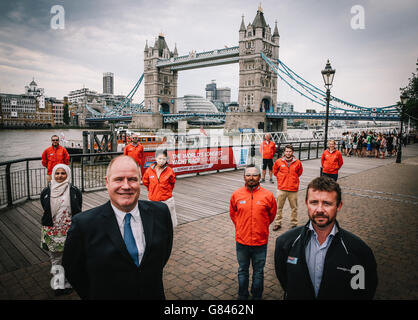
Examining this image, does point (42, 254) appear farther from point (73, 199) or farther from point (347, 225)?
point (347, 225)

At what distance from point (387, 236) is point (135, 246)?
5.83 meters

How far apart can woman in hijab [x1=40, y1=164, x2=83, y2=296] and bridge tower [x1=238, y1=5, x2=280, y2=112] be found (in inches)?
2676

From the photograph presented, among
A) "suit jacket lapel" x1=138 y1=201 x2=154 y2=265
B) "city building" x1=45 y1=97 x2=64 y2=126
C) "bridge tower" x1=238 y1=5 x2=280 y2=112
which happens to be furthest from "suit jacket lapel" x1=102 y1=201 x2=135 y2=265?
"city building" x1=45 y1=97 x2=64 y2=126

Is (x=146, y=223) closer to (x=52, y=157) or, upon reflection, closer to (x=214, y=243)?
(x=214, y=243)

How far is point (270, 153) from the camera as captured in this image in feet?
35.7

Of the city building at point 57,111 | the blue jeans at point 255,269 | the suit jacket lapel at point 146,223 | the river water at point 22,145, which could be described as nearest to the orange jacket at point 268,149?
the blue jeans at point 255,269

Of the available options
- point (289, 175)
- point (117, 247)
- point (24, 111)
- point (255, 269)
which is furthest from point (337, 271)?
point (24, 111)

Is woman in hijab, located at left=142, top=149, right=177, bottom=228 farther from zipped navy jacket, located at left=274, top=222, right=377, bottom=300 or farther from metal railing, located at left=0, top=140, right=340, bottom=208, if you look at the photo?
zipped navy jacket, located at left=274, top=222, right=377, bottom=300

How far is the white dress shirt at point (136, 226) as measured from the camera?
6.31ft

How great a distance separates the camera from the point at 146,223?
198 cm

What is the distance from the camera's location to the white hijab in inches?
152

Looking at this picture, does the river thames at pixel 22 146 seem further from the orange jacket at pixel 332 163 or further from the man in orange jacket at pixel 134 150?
the orange jacket at pixel 332 163

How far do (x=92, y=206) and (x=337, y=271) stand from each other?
6.87 m

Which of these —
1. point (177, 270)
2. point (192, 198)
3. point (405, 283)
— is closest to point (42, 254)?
point (177, 270)
